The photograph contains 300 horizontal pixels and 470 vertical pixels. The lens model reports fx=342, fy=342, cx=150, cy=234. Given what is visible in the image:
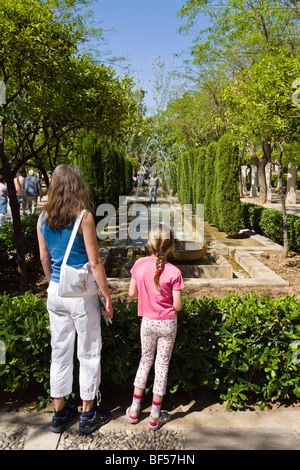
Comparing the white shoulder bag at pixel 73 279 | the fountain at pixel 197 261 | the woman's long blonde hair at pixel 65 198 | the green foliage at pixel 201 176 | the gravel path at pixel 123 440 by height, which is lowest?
the gravel path at pixel 123 440

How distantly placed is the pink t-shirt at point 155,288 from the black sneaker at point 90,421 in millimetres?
809

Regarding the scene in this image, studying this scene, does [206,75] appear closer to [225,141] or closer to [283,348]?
[225,141]

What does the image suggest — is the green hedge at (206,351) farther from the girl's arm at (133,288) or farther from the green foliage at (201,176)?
the green foliage at (201,176)

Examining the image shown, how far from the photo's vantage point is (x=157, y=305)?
8.11 feet

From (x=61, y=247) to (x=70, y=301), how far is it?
369 mm

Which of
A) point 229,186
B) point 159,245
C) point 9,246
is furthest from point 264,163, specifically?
point 159,245

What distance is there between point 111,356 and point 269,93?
232 inches

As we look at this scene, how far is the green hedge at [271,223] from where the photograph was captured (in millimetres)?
8781

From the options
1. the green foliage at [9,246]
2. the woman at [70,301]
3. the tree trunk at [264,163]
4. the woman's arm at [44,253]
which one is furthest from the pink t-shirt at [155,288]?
the tree trunk at [264,163]

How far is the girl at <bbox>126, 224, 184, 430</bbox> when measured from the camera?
2.44 metres

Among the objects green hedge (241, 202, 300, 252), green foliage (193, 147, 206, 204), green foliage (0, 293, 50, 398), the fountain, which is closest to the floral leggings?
green foliage (0, 293, 50, 398)

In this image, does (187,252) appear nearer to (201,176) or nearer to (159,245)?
(159,245)

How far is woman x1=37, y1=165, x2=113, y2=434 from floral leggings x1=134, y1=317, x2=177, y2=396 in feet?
1.05

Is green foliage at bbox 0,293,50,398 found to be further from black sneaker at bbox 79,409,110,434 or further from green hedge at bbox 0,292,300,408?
black sneaker at bbox 79,409,110,434
